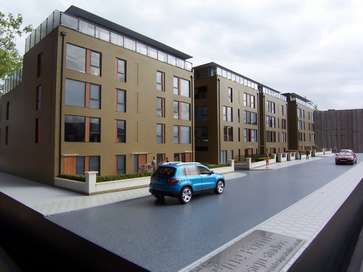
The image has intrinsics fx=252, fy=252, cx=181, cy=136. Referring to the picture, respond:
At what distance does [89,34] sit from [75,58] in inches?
93.1

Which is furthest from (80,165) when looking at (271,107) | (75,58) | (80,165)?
(271,107)

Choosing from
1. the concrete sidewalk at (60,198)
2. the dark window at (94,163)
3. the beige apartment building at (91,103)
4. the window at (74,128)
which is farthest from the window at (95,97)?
the concrete sidewalk at (60,198)

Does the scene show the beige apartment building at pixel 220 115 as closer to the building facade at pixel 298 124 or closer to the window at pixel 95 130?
the window at pixel 95 130

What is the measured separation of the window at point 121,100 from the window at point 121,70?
3.55 feet

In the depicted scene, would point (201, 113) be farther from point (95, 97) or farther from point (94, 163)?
point (94, 163)

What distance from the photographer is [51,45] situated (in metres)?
17.9

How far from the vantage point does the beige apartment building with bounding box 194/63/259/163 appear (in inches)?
1224

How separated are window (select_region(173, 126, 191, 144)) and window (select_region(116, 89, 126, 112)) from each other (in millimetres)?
6292

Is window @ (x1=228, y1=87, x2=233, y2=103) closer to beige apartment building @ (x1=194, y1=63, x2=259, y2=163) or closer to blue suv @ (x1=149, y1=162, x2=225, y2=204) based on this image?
beige apartment building @ (x1=194, y1=63, x2=259, y2=163)

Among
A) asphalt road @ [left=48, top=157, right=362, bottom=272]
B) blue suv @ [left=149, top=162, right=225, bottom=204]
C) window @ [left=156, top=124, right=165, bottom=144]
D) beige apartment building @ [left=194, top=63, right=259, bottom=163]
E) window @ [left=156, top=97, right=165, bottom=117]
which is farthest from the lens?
beige apartment building @ [left=194, top=63, right=259, bottom=163]

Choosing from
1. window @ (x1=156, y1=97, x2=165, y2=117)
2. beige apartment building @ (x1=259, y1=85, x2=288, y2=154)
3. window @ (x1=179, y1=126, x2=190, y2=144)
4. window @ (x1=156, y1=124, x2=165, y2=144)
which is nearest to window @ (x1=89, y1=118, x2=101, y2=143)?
window @ (x1=156, y1=124, x2=165, y2=144)

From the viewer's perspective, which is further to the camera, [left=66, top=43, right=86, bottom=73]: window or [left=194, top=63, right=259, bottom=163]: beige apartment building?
[left=194, top=63, right=259, bottom=163]: beige apartment building

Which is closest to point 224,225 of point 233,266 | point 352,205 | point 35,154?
point 233,266

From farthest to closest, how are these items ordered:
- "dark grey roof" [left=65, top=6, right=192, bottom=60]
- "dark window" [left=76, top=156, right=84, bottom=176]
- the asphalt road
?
"dark grey roof" [left=65, top=6, right=192, bottom=60]
"dark window" [left=76, top=156, right=84, bottom=176]
the asphalt road
